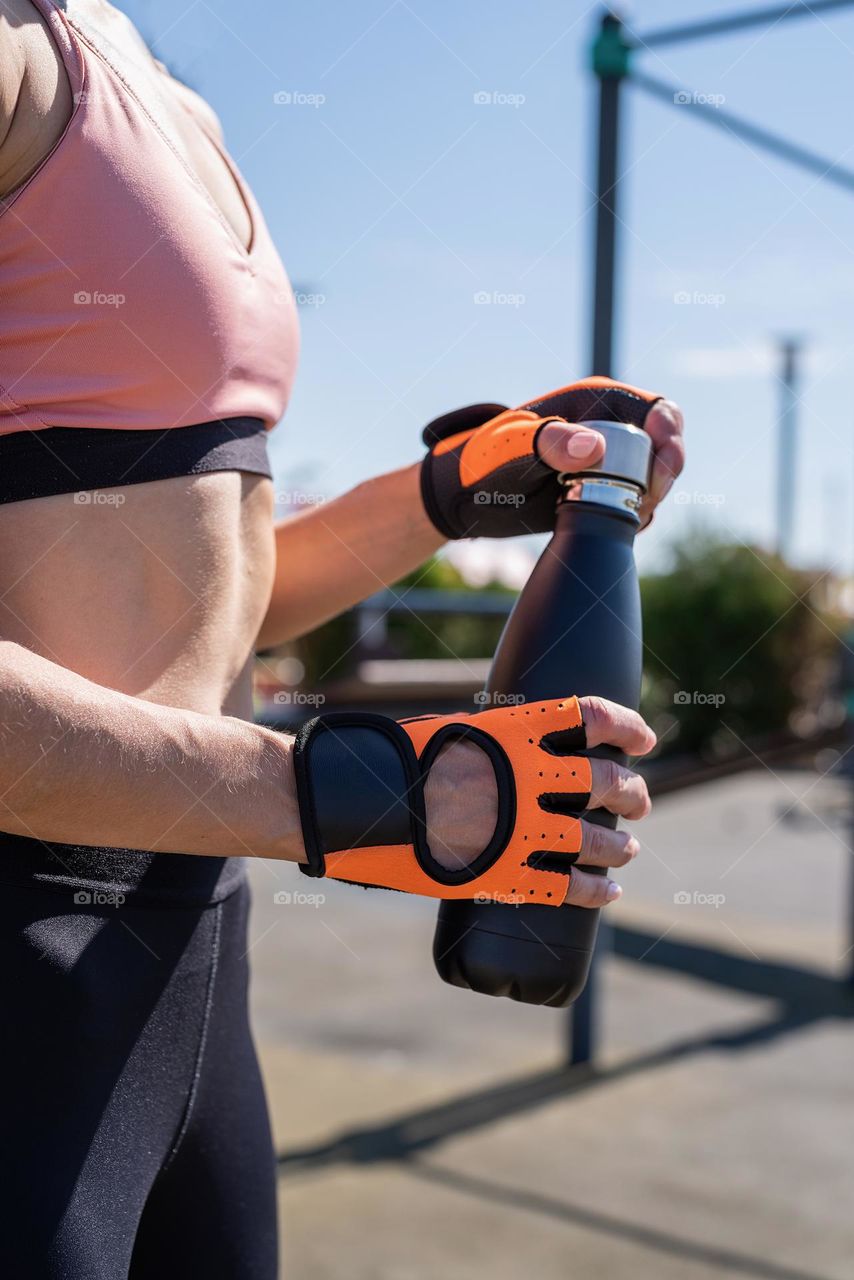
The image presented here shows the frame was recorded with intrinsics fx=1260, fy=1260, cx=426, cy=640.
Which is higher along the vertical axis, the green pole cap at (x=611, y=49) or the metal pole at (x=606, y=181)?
the green pole cap at (x=611, y=49)

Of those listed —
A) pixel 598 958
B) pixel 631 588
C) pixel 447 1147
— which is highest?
pixel 631 588

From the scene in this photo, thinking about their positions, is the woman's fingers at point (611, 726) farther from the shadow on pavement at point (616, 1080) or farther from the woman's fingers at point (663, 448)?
the shadow on pavement at point (616, 1080)

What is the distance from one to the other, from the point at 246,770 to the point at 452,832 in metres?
0.13

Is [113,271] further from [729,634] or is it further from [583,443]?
[729,634]

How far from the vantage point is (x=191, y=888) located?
3.01 ft

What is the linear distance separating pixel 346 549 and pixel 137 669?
1.15ft

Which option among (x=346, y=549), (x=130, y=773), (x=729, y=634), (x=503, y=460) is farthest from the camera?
(x=729, y=634)

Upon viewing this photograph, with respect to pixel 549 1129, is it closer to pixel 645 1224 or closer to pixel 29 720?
pixel 645 1224

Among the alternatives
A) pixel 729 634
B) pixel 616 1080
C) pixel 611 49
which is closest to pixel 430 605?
pixel 729 634

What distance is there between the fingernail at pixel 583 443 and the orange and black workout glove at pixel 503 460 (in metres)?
0.05

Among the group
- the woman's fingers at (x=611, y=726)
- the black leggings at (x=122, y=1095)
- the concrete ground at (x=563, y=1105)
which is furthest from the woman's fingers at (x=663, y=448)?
the concrete ground at (x=563, y=1105)

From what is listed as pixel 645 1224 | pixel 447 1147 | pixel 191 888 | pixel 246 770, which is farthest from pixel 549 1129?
pixel 246 770

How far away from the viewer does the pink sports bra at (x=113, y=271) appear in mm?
824

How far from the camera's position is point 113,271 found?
0.85 meters
